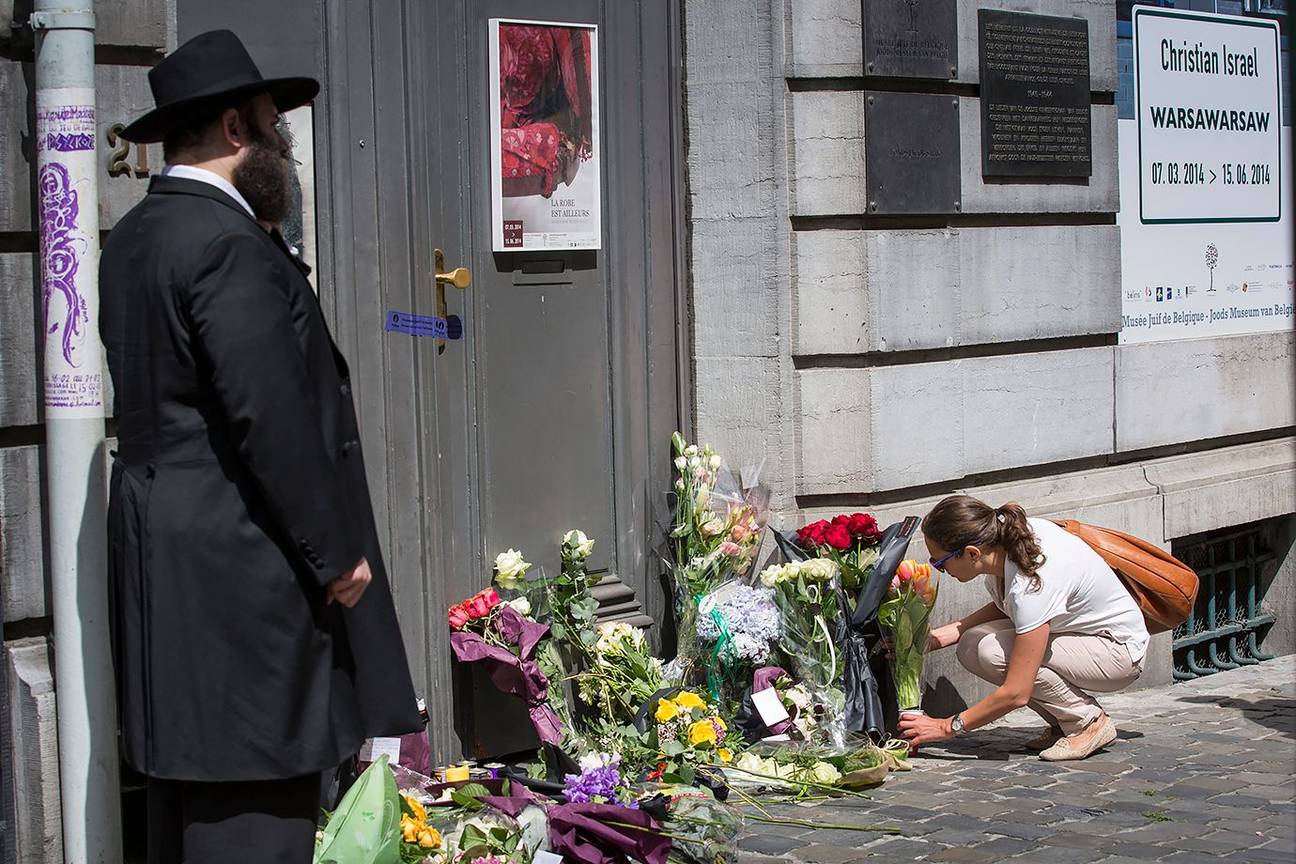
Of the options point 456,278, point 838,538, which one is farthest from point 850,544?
point 456,278

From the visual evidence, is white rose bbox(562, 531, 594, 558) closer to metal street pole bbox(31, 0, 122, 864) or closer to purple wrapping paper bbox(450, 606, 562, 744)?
purple wrapping paper bbox(450, 606, 562, 744)

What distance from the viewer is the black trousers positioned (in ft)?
11.6

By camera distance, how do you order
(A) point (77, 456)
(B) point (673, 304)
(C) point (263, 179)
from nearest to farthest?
(C) point (263, 179) < (A) point (77, 456) < (B) point (673, 304)

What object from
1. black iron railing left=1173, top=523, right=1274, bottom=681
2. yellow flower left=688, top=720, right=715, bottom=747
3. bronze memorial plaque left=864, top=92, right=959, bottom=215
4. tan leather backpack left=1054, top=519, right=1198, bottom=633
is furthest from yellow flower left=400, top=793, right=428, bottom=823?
black iron railing left=1173, top=523, right=1274, bottom=681

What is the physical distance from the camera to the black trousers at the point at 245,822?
3.53 metres

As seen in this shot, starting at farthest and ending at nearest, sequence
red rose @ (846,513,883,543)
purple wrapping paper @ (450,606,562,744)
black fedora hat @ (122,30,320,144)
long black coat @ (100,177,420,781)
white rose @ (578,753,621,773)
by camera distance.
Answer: red rose @ (846,513,883,543) → purple wrapping paper @ (450,606,562,744) → white rose @ (578,753,621,773) → black fedora hat @ (122,30,320,144) → long black coat @ (100,177,420,781)

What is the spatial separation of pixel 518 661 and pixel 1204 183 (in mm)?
4471

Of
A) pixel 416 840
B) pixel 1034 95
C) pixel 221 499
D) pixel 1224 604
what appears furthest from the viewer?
pixel 1224 604

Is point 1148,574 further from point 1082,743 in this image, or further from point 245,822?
point 245,822

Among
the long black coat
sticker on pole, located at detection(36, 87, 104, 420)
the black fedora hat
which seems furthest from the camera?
sticker on pole, located at detection(36, 87, 104, 420)

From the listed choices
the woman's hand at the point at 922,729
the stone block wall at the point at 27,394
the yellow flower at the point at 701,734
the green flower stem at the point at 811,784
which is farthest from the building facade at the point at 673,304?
the green flower stem at the point at 811,784

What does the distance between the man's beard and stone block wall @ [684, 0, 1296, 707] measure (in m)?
2.98

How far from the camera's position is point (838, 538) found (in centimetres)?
605

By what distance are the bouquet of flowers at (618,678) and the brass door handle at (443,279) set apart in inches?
45.6
